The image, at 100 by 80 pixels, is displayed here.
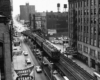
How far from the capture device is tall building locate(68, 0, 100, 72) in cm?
4528

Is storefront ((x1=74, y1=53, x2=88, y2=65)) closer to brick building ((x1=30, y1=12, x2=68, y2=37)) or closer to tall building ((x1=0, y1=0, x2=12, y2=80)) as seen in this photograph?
tall building ((x1=0, y1=0, x2=12, y2=80))

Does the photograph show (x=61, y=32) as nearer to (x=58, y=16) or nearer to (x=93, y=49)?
(x=58, y=16)

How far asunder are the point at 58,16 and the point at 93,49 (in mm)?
68432

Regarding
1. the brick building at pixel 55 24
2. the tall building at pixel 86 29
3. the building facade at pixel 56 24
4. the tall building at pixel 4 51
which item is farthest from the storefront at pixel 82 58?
the building facade at pixel 56 24

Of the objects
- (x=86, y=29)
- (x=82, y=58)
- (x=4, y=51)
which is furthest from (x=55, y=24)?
(x=4, y=51)

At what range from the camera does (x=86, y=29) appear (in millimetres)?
51594

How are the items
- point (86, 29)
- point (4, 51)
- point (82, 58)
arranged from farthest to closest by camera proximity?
1. point (82, 58)
2. point (86, 29)
3. point (4, 51)

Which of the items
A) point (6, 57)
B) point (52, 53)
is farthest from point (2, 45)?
point (52, 53)

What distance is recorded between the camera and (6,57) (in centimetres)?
1348

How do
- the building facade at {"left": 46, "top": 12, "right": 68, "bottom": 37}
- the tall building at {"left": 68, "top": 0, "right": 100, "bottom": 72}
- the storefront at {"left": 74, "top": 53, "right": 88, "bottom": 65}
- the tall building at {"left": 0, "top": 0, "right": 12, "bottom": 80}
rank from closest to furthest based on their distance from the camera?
the tall building at {"left": 0, "top": 0, "right": 12, "bottom": 80} → the tall building at {"left": 68, "top": 0, "right": 100, "bottom": 72} → the storefront at {"left": 74, "top": 53, "right": 88, "bottom": 65} → the building facade at {"left": 46, "top": 12, "right": 68, "bottom": 37}

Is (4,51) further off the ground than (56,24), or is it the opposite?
(56,24)

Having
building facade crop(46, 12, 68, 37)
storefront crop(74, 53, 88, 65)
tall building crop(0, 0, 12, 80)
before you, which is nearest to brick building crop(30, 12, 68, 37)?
building facade crop(46, 12, 68, 37)

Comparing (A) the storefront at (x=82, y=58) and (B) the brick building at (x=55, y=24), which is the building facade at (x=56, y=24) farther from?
(A) the storefront at (x=82, y=58)

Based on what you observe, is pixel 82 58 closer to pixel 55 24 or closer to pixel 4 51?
pixel 4 51
